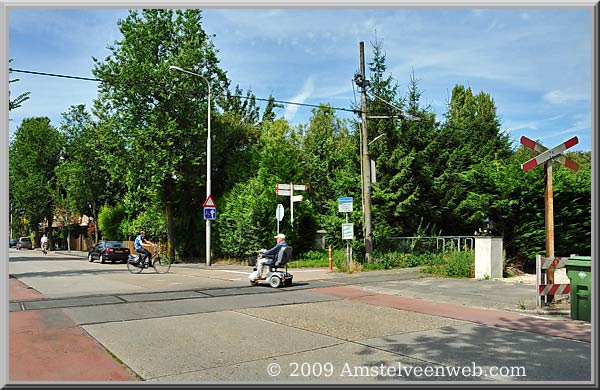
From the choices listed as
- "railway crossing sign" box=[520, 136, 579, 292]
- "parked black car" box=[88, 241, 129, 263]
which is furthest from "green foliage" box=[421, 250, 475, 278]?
"parked black car" box=[88, 241, 129, 263]

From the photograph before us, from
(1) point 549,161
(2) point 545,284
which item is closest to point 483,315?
(2) point 545,284

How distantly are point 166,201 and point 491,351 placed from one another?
26.2 m

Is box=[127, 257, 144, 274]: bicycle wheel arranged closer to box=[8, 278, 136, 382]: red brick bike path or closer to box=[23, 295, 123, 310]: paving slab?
box=[23, 295, 123, 310]: paving slab

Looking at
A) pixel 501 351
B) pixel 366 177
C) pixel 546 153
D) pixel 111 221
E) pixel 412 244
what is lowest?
pixel 501 351

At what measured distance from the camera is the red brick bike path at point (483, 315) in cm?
848

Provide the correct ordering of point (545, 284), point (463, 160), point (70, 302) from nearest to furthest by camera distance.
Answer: point (545, 284) → point (70, 302) → point (463, 160)

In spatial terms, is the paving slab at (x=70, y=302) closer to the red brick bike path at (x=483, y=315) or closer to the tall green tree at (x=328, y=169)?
the red brick bike path at (x=483, y=315)

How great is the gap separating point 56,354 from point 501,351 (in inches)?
236

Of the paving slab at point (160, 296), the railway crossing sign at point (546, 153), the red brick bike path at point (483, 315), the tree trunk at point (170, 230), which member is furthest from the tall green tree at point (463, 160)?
the tree trunk at point (170, 230)

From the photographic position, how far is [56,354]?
22.1 feet

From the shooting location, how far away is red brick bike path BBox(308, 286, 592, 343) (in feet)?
27.8

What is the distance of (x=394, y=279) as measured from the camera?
16641mm

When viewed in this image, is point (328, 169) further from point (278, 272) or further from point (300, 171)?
point (278, 272)

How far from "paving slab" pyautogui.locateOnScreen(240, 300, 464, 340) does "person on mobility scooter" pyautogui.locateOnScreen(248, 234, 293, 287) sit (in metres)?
3.08
